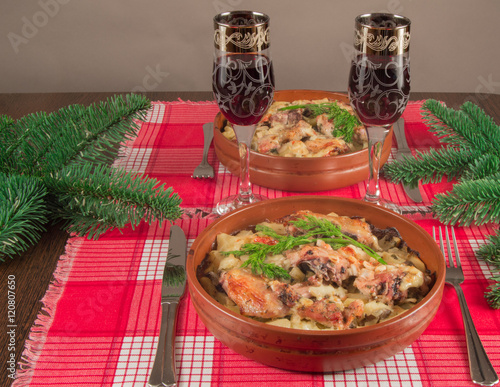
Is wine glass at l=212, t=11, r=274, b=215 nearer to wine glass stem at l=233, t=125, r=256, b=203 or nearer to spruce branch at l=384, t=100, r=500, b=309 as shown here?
wine glass stem at l=233, t=125, r=256, b=203

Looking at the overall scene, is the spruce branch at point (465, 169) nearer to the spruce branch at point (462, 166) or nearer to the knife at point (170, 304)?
the spruce branch at point (462, 166)

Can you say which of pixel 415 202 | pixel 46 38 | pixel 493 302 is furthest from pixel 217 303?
pixel 46 38

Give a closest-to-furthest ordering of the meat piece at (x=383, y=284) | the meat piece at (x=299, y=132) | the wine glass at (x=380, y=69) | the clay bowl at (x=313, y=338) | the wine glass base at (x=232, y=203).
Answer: the clay bowl at (x=313, y=338) < the meat piece at (x=383, y=284) < the wine glass at (x=380, y=69) < the wine glass base at (x=232, y=203) < the meat piece at (x=299, y=132)

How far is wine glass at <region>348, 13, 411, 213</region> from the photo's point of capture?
50.7 inches

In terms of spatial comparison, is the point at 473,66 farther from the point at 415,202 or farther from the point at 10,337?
the point at 10,337

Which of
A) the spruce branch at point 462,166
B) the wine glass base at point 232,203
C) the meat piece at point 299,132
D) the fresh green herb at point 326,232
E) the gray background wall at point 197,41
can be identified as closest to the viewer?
the fresh green herb at point 326,232

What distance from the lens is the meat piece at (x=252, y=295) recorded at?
3.23 ft

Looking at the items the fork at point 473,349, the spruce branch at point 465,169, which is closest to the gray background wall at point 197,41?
the spruce branch at point 465,169

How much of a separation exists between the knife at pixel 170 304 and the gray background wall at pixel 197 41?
235 centimetres

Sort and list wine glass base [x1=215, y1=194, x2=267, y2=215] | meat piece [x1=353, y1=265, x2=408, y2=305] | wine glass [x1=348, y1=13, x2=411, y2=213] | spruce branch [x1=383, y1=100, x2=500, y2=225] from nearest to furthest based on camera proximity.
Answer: meat piece [x1=353, y1=265, x2=408, y2=305]
wine glass [x1=348, y1=13, x2=411, y2=213]
spruce branch [x1=383, y1=100, x2=500, y2=225]
wine glass base [x1=215, y1=194, x2=267, y2=215]

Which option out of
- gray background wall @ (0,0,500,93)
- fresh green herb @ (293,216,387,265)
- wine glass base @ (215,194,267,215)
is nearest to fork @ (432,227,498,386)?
fresh green herb @ (293,216,387,265)

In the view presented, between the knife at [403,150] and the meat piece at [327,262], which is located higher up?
the meat piece at [327,262]

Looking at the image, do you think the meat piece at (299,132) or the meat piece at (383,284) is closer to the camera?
the meat piece at (383,284)

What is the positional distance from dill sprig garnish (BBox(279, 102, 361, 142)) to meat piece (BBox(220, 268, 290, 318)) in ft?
2.56
